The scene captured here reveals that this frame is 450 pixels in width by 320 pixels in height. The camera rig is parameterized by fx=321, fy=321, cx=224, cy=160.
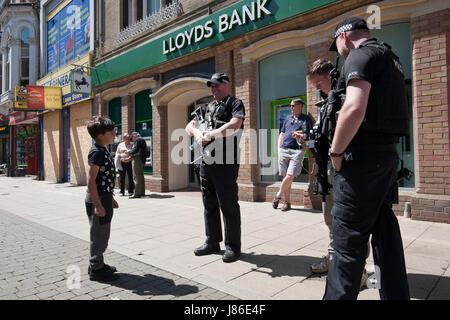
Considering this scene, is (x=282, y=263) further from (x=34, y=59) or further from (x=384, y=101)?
(x=34, y=59)

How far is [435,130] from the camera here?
5004 mm

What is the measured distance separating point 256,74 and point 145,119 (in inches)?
190

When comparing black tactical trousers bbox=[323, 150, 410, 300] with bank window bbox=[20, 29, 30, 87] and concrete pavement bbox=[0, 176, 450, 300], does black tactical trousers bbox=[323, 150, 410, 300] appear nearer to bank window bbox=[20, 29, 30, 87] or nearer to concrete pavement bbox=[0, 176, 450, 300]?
concrete pavement bbox=[0, 176, 450, 300]

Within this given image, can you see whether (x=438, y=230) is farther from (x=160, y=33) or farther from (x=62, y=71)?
(x=62, y=71)

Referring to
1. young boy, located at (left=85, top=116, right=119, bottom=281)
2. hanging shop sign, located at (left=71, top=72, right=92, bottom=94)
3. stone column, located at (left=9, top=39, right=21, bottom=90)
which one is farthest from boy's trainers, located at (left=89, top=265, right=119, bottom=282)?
stone column, located at (left=9, top=39, right=21, bottom=90)

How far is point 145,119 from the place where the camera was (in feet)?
36.0

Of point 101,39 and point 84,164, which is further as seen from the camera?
point 84,164

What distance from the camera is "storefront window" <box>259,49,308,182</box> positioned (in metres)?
7.05

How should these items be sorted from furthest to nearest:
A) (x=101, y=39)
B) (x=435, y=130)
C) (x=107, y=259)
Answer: (x=101, y=39) → (x=435, y=130) → (x=107, y=259)

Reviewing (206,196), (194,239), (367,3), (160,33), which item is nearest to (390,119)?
(206,196)

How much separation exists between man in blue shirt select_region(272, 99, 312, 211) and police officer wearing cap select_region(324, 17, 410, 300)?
12.6ft

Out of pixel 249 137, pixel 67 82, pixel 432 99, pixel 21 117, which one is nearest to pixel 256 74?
pixel 249 137

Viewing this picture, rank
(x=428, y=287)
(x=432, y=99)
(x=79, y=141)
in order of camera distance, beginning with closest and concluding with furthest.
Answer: (x=428, y=287), (x=432, y=99), (x=79, y=141)

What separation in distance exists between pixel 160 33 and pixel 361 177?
30.1 ft
